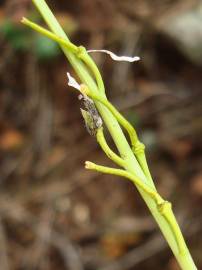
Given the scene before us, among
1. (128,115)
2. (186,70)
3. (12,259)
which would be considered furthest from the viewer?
(186,70)

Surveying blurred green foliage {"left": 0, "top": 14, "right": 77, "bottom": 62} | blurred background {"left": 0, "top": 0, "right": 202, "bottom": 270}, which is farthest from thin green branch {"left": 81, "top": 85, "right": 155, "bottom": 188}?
blurred green foliage {"left": 0, "top": 14, "right": 77, "bottom": 62}

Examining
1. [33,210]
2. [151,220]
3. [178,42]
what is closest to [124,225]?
[151,220]

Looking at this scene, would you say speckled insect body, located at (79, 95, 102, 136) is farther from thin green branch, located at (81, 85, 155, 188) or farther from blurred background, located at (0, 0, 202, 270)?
blurred background, located at (0, 0, 202, 270)

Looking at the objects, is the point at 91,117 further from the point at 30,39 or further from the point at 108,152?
the point at 30,39

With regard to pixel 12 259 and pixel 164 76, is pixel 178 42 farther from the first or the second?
pixel 12 259

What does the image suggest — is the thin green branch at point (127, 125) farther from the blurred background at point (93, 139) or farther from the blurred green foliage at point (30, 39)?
the blurred green foliage at point (30, 39)

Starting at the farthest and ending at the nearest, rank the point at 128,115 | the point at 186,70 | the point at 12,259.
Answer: the point at 186,70 < the point at 128,115 < the point at 12,259

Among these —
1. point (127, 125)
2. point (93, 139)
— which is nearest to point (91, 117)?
point (127, 125)
